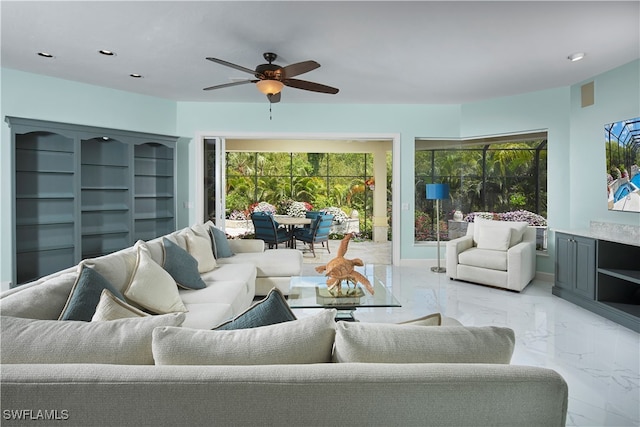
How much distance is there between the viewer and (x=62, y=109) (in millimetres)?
5137

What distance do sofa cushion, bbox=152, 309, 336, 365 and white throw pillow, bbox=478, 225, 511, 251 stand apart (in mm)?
4632

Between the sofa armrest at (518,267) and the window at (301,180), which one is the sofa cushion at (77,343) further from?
the window at (301,180)

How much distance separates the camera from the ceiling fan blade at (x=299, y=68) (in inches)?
136

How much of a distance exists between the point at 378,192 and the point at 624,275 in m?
6.90

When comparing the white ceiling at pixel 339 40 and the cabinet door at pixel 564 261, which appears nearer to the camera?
the white ceiling at pixel 339 40

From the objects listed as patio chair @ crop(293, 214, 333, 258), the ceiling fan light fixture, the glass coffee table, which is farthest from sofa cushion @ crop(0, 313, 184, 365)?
patio chair @ crop(293, 214, 333, 258)

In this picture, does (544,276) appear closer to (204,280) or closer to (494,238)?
(494,238)

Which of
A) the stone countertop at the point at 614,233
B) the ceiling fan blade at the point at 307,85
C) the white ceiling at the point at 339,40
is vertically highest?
the white ceiling at the point at 339,40

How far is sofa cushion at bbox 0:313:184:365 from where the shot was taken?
1.18 m

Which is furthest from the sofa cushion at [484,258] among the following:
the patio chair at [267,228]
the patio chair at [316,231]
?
the patio chair at [267,228]

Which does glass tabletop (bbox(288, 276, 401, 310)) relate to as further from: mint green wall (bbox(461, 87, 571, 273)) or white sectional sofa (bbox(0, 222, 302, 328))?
mint green wall (bbox(461, 87, 571, 273))

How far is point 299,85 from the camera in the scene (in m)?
4.01

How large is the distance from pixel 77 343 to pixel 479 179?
6.47 m

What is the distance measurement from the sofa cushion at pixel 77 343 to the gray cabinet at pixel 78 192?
13.9ft
